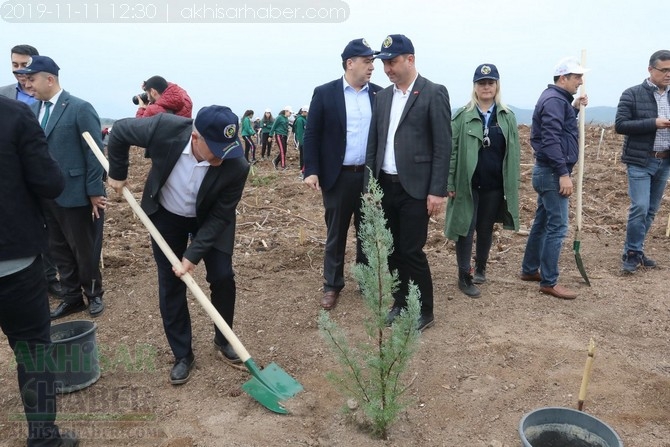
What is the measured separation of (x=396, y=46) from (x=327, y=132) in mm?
907

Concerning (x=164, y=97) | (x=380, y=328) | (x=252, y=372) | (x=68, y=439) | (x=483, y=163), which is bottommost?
(x=68, y=439)

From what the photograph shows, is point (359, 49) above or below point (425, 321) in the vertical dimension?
above

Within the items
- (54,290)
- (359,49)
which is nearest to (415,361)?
(359,49)

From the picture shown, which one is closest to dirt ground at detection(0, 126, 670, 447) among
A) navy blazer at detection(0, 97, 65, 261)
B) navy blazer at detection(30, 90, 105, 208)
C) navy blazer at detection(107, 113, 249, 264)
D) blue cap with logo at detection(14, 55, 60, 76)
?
navy blazer at detection(107, 113, 249, 264)

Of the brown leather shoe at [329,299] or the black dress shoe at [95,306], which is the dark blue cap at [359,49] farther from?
the black dress shoe at [95,306]

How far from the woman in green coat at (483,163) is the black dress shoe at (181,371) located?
7.77ft

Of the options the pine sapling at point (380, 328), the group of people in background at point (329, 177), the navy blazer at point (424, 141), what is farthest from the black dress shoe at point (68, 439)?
the navy blazer at point (424, 141)

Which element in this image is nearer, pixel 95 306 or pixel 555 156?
pixel 555 156

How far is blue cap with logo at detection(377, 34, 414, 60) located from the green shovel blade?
219 cm

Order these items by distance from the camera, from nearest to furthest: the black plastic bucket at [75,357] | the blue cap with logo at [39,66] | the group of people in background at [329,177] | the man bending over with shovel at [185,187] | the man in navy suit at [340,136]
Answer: the group of people in background at [329,177]
the man bending over with shovel at [185,187]
the black plastic bucket at [75,357]
the blue cap with logo at [39,66]
the man in navy suit at [340,136]

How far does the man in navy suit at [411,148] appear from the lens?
3.62 m

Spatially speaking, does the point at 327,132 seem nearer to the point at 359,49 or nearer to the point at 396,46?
the point at 359,49

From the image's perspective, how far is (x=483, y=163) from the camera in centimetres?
431

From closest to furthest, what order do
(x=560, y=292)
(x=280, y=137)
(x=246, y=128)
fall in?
(x=560, y=292), (x=280, y=137), (x=246, y=128)
